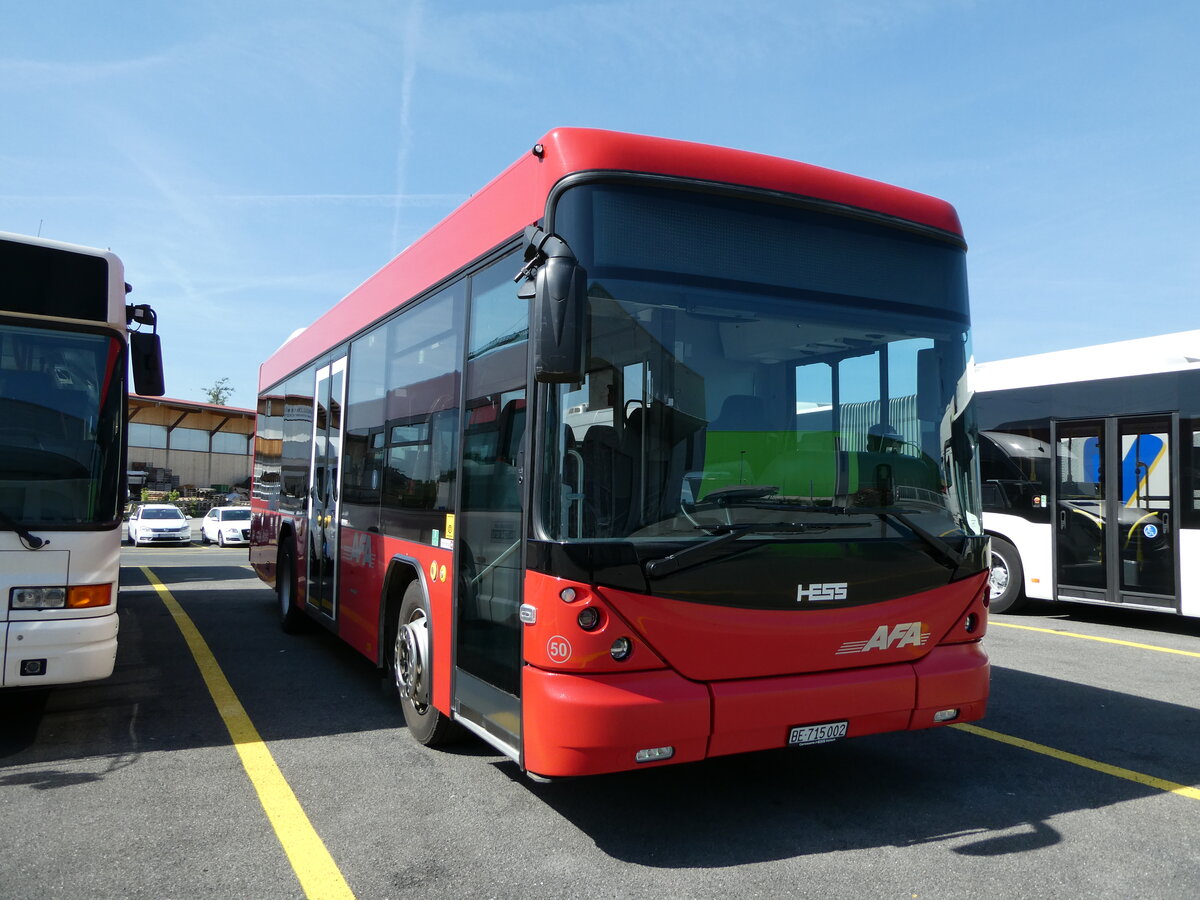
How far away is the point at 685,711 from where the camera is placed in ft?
12.6

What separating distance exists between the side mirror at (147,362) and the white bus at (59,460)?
0.29 m

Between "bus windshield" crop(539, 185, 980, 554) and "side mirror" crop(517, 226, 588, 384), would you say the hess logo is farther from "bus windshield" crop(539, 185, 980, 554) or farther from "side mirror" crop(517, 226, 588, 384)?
"side mirror" crop(517, 226, 588, 384)

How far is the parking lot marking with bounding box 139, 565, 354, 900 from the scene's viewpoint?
3.67 m

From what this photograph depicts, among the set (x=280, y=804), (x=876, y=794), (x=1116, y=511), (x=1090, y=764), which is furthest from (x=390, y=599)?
(x=1116, y=511)

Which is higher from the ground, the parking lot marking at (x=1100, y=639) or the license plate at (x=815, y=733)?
the license plate at (x=815, y=733)

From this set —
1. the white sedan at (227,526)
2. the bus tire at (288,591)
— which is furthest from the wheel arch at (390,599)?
the white sedan at (227,526)

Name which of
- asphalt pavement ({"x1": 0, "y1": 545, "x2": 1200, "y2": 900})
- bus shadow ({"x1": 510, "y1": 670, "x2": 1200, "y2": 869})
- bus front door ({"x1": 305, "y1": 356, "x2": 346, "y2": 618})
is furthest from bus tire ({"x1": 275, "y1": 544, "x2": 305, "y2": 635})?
bus shadow ({"x1": 510, "y1": 670, "x2": 1200, "y2": 869})

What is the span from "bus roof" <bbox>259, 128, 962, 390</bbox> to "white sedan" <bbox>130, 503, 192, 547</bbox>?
2510 cm

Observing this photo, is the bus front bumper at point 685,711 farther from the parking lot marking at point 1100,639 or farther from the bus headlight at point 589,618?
the parking lot marking at point 1100,639

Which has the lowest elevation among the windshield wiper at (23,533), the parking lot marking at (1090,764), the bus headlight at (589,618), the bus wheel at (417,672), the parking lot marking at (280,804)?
the parking lot marking at (280,804)

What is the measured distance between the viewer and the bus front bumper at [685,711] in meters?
3.72

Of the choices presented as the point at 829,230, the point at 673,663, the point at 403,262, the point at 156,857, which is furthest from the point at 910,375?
the point at 156,857

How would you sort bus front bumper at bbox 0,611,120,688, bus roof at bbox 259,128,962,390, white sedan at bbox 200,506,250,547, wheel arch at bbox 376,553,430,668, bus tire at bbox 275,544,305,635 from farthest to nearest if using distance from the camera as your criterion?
white sedan at bbox 200,506,250,547, bus tire at bbox 275,544,305,635, wheel arch at bbox 376,553,430,668, bus front bumper at bbox 0,611,120,688, bus roof at bbox 259,128,962,390

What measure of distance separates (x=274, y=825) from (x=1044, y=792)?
3.78m
